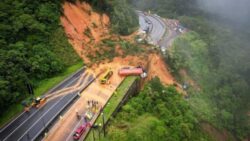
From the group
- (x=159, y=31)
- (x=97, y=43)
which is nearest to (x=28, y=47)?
(x=97, y=43)

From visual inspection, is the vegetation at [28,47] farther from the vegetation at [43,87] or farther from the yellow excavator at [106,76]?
the yellow excavator at [106,76]

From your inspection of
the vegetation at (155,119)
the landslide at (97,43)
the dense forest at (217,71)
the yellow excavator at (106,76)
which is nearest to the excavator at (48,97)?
the yellow excavator at (106,76)

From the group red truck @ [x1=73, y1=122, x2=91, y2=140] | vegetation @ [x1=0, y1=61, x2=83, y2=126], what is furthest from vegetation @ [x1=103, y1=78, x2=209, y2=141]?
vegetation @ [x1=0, y1=61, x2=83, y2=126]

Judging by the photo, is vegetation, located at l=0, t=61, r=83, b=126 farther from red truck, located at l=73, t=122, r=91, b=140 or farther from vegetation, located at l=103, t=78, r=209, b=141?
vegetation, located at l=103, t=78, r=209, b=141

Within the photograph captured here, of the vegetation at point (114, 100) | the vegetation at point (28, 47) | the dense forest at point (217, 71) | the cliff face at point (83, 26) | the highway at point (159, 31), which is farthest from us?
the highway at point (159, 31)

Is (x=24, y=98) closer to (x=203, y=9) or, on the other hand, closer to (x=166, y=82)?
(x=166, y=82)

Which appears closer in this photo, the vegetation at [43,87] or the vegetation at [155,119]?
the vegetation at [155,119]

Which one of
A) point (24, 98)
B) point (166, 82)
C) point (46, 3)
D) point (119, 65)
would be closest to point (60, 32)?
point (46, 3)
